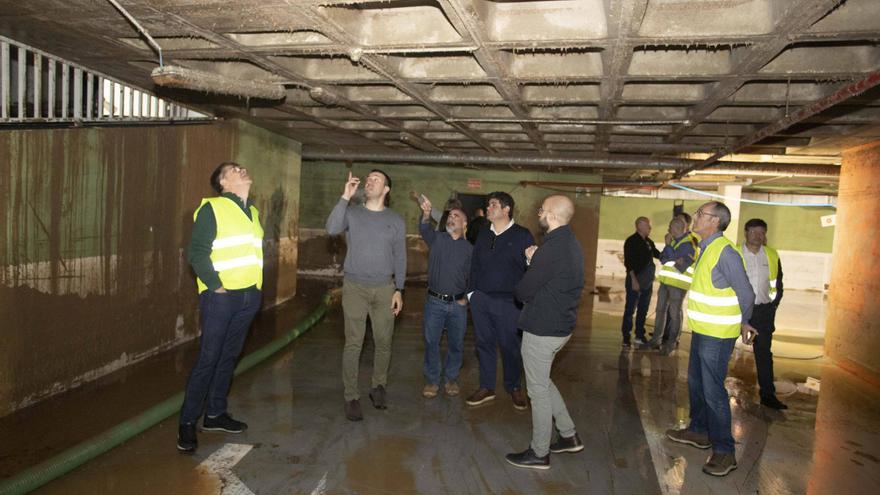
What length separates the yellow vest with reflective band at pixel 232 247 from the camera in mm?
3412

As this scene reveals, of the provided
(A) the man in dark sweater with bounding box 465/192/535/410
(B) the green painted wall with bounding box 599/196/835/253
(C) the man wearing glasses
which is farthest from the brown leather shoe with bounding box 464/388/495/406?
(B) the green painted wall with bounding box 599/196/835/253

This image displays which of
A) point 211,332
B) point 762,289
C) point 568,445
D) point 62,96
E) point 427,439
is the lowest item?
point 427,439

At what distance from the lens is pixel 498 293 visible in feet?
14.1

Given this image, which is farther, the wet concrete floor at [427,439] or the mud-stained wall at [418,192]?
the mud-stained wall at [418,192]

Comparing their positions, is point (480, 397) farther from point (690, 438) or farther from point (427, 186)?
point (427, 186)

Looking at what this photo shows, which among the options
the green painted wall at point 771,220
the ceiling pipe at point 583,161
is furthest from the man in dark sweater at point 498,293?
the green painted wall at point 771,220

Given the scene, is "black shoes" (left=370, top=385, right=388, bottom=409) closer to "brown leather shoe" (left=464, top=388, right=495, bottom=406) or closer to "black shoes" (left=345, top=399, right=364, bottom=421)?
"black shoes" (left=345, top=399, right=364, bottom=421)

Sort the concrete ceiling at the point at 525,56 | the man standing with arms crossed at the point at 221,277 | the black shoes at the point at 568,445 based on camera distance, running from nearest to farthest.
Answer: the concrete ceiling at the point at 525,56 → the man standing with arms crossed at the point at 221,277 → the black shoes at the point at 568,445

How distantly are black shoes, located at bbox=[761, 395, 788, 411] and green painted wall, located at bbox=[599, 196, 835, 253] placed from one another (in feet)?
38.2

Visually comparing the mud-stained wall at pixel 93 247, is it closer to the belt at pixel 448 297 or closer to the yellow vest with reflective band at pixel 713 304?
the belt at pixel 448 297

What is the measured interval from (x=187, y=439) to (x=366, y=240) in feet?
5.81

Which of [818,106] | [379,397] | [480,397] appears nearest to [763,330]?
[818,106]

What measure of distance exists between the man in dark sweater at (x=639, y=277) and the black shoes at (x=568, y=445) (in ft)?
11.5

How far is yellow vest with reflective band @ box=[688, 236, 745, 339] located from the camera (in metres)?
3.43
